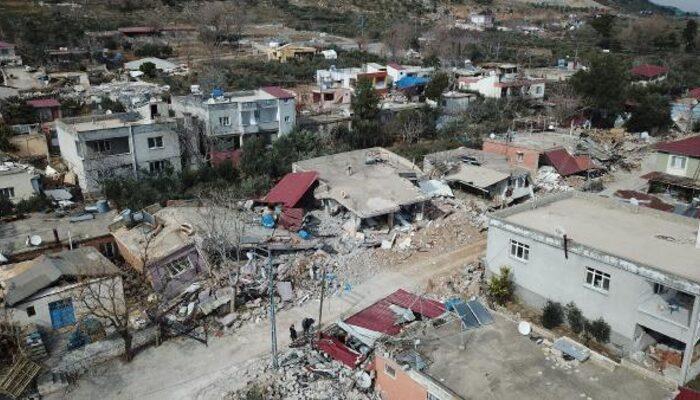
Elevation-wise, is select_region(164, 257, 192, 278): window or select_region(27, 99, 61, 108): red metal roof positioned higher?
select_region(27, 99, 61, 108): red metal roof

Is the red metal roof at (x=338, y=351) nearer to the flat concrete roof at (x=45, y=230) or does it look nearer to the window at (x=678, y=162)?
the flat concrete roof at (x=45, y=230)

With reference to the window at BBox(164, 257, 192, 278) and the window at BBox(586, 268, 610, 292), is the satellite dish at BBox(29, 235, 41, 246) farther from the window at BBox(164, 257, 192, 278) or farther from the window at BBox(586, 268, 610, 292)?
the window at BBox(586, 268, 610, 292)

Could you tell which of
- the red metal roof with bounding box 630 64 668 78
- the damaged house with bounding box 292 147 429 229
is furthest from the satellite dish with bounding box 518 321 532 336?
the red metal roof with bounding box 630 64 668 78

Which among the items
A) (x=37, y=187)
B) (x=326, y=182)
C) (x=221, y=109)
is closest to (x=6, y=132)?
(x=37, y=187)

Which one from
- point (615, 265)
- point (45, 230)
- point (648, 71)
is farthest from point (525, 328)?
point (648, 71)

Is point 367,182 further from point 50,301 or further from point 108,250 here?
point 50,301

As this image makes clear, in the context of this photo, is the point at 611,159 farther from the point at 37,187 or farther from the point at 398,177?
the point at 37,187

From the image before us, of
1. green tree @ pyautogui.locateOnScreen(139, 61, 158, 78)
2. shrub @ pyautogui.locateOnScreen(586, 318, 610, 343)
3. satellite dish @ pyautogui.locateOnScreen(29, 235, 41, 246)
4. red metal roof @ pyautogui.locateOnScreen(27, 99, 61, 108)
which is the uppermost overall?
green tree @ pyautogui.locateOnScreen(139, 61, 158, 78)
